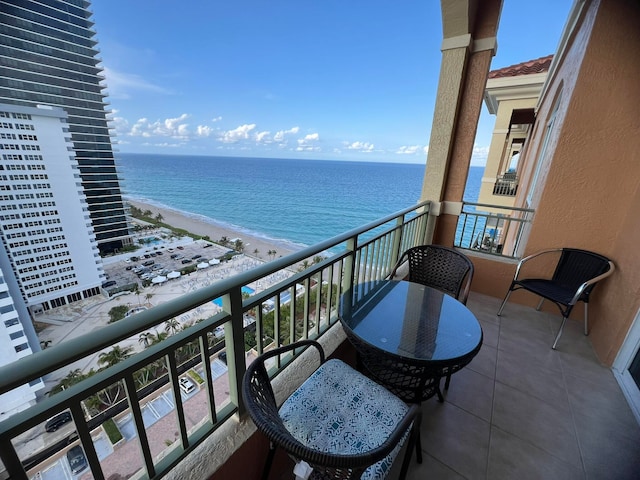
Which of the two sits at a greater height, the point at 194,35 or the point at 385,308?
the point at 194,35

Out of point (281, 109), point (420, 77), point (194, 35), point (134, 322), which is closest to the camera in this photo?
point (134, 322)

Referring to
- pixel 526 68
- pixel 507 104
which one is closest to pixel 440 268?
pixel 526 68

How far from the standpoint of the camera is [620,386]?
1886mm

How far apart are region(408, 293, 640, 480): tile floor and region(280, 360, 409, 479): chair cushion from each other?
1.70 feet

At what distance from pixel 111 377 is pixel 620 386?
3092 millimetres

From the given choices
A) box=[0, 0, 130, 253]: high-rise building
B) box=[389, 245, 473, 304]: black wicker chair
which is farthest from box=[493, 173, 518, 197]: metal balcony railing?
box=[0, 0, 130, 253]: high-rise building

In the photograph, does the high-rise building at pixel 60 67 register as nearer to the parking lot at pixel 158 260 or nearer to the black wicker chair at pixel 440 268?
the black wicker chair at pixel 440 268

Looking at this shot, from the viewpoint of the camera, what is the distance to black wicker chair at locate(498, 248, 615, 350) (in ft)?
7.50

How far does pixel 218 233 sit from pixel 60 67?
1945cm

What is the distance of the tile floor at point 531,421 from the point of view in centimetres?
135

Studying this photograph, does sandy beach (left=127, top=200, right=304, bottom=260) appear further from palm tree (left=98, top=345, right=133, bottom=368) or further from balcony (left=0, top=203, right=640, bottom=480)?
balcony (left=0, top=203, right=640, bottom=480)

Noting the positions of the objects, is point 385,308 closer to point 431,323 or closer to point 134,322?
point 431,323

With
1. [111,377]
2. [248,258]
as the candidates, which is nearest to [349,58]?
[248,258]

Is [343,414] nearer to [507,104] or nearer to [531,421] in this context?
[531,421]
